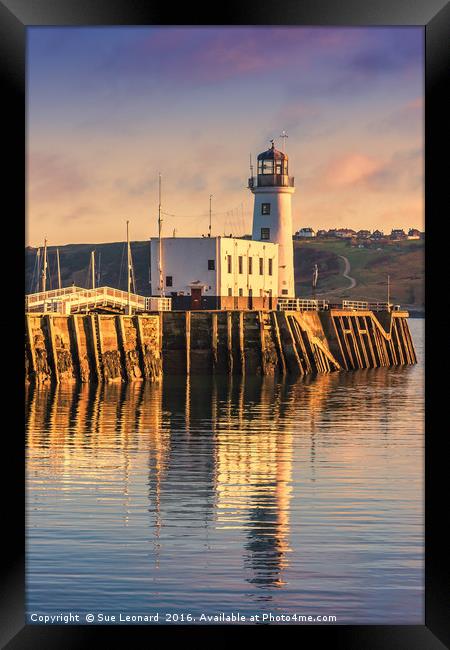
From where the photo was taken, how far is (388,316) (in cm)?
8850

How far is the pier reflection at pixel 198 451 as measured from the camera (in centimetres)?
1881

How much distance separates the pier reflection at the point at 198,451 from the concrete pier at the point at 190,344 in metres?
1.42

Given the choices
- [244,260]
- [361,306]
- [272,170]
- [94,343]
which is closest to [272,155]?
[272,170]

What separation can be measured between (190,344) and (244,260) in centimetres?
1487

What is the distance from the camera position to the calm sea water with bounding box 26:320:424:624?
1430 cm

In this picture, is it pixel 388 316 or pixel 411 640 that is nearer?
pixel 411 640

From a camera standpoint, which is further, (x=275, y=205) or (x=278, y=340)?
(x=275, y=205)

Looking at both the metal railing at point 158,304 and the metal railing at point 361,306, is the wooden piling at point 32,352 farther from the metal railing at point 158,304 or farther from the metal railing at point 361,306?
the metal railing at point 361,306

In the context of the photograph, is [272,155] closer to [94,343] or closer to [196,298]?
[196,298]

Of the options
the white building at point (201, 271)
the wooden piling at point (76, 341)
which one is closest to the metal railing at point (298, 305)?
the white building at point (201, 271)

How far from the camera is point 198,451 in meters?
31.2
